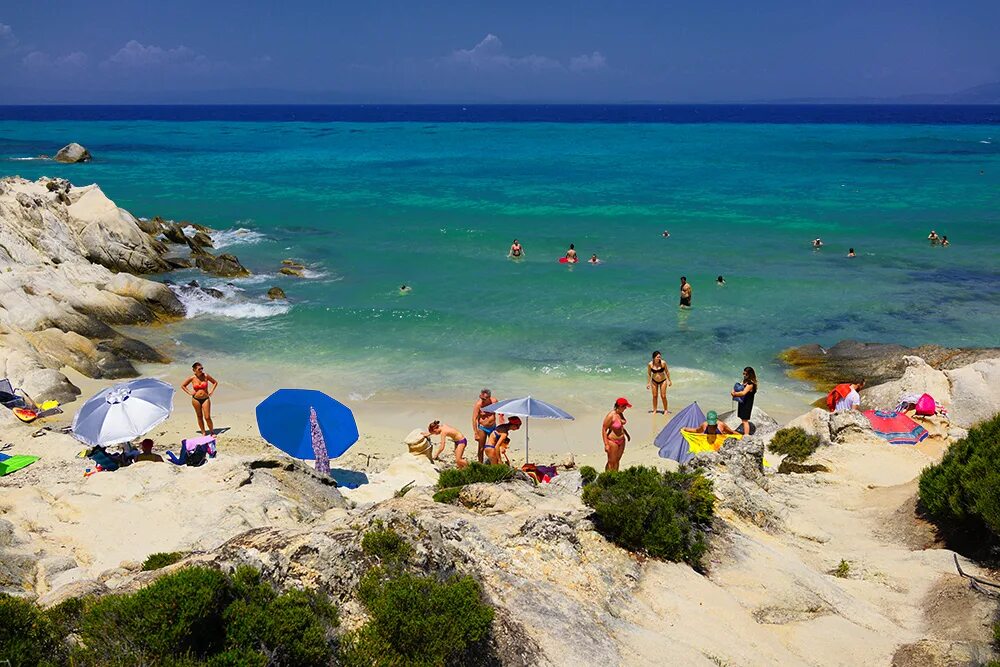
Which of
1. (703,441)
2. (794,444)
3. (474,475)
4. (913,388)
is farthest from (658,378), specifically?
(474,475)

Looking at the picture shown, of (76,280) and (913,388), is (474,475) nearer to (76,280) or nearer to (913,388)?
(913,388)

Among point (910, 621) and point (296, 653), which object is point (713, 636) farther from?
point (296, 653)

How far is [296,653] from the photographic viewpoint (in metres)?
5.37

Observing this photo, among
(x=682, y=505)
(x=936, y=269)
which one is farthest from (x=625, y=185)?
(x=682, y=505)

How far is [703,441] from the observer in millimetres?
13141

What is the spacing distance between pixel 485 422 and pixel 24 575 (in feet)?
24.4

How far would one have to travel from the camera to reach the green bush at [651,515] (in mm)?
7715

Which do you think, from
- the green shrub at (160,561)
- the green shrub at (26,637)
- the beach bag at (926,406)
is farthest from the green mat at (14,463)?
the beach bag at (926,406)

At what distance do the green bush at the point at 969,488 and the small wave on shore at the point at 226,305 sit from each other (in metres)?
20.9

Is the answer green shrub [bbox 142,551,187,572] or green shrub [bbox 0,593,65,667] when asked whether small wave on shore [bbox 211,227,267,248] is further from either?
green shrub [bbox 0,593,65,667]

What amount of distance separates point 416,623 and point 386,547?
29.1 inches

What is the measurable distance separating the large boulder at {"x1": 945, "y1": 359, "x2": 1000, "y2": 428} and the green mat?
16.2 meters

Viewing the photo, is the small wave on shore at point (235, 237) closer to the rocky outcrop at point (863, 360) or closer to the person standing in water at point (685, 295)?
the person standing in water at point (685, 295)

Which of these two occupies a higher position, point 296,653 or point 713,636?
point 296,653
